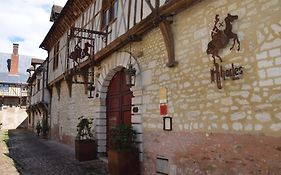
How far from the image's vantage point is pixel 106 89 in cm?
771

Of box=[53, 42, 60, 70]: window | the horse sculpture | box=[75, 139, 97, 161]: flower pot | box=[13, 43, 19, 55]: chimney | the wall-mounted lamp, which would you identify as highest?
box=[13, 43, 19, 55]: chimney

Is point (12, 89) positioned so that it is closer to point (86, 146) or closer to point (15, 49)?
point (15, 49)

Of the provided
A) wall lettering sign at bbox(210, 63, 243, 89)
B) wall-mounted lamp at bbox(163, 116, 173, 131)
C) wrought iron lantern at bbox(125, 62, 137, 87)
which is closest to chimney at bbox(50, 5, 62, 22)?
wrought iron lantern at bbox(125, 62, 137, 87)

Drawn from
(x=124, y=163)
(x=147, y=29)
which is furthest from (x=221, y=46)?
(x=124, y=163)

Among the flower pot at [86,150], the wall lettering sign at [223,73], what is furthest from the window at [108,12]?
the wall lettering sign at [223,73]

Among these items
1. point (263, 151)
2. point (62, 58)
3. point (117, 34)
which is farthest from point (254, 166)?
point (62, 58)

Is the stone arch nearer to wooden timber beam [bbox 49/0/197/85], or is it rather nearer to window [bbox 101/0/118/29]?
wooden timber beam [bbox 49/0/197/85]

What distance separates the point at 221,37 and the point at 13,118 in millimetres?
26314

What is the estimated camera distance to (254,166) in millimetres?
3260

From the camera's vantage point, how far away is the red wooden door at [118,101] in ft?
22.0

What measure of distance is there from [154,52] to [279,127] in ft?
9.41

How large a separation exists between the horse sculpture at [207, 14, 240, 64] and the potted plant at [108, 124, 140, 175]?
2524 mm

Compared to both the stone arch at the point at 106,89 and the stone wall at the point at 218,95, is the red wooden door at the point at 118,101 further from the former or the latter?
the stone wall at the point at 218,95

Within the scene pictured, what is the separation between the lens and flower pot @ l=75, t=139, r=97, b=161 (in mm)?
7320
